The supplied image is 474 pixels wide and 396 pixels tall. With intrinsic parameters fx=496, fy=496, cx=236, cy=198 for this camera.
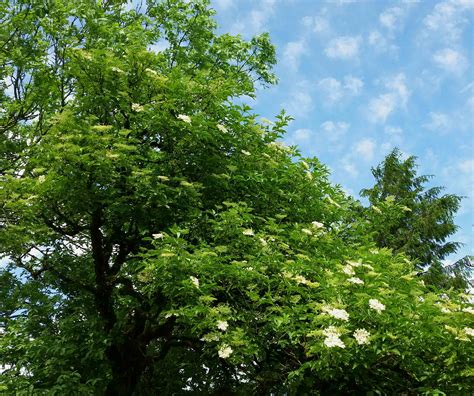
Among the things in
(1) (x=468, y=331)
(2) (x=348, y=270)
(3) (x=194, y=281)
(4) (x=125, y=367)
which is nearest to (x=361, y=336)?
(2) (x=348, y=270)

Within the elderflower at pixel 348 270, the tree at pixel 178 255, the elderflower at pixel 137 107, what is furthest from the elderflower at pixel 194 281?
the elderflower at pixel 137 107

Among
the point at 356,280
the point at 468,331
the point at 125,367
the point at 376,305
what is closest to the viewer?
the point at 376,305

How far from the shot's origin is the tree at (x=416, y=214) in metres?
23.7

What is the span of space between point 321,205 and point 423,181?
1877 centimetres

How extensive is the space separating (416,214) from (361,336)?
20.5 metres

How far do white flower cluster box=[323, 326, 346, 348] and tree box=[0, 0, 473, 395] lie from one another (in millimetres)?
27

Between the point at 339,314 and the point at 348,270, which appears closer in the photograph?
the point at 339,314

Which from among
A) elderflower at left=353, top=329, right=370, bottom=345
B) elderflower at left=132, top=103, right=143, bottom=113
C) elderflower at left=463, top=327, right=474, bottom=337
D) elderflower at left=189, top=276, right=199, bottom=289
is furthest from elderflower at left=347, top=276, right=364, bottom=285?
elderflower at left=132, top=103, right=143, bottom=113

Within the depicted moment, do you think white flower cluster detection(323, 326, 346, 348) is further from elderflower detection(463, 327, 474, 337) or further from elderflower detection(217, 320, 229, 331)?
elderflower detection(463, 327, 474, 337)

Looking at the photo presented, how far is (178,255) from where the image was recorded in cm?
710

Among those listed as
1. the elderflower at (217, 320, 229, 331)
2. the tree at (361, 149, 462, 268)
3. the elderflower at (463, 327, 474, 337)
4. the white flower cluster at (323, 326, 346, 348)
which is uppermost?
the tree at (361, 149, 462, 268)

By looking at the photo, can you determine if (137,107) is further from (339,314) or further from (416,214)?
(416,214)

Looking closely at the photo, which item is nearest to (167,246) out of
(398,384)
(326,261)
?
(326,261)

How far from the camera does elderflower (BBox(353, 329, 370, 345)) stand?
5909 mm
